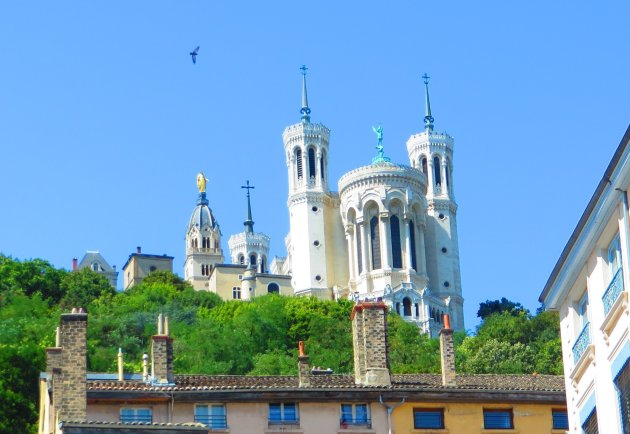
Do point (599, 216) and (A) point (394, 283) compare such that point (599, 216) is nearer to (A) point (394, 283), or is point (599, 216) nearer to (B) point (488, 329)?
(B) point (488, 329)

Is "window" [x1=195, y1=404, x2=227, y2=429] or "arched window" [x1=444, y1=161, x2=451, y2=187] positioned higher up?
"arched window" [x1=444, y1=161, x2=451, y2=187]

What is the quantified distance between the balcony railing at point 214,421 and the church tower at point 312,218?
→ 13115cm

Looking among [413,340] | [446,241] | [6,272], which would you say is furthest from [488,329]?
[446,241]

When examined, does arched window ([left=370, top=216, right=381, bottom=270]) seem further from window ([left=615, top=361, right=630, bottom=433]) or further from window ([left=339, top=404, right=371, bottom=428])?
window ([left=615, top=361, right=630, bottom=433])

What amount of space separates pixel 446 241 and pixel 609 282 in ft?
→ 523

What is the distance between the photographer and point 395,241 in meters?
172

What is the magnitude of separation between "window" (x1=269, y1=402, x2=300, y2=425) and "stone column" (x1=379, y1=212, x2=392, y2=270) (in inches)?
5064

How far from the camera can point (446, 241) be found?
185125 millimetres

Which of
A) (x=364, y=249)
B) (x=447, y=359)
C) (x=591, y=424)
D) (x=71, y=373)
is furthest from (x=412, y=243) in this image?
(x=591, y=424)

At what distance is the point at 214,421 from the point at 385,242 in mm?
130495

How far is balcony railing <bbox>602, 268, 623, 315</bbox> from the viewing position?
25172 millimetres

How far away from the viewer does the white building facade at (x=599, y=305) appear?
24891 millimetres

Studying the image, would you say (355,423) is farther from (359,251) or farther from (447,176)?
(447,176)

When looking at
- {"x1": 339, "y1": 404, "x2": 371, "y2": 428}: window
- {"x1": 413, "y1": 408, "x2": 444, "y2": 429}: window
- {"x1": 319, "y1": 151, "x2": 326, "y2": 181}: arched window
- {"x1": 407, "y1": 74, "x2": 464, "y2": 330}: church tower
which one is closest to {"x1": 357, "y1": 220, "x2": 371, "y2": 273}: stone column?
{"x1": 407, "y1": 74, "x2": 464, "y2": 330}: church tower
